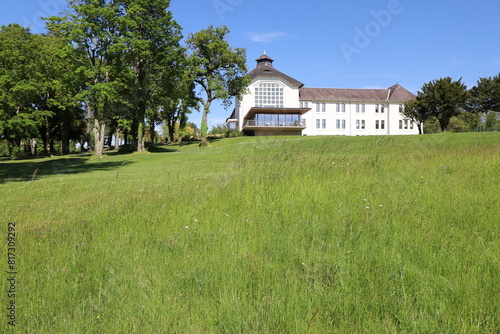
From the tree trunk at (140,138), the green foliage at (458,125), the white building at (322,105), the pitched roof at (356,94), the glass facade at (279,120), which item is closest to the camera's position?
the tree trunk at (140,138)

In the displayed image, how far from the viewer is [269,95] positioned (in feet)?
216

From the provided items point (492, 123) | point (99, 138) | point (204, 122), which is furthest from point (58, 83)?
point (492, 123)

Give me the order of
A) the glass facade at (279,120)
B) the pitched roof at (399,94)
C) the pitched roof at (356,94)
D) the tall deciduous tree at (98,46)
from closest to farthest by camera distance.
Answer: the tall deciduous tree at (98,46) → the glass facade at (279,120) → the pitched roof at (356,94) → the pitched roof at (399,94)

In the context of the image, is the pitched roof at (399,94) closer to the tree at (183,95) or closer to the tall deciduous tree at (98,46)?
the tree at (183,95)

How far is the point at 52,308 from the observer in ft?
10.0

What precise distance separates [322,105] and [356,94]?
9.23 meters

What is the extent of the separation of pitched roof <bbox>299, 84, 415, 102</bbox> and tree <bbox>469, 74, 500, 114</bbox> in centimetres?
1285

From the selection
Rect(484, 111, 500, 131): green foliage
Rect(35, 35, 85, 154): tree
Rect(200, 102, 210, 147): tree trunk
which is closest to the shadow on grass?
Rect(35, 35, 85, 154): tree

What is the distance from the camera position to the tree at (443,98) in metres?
50.7

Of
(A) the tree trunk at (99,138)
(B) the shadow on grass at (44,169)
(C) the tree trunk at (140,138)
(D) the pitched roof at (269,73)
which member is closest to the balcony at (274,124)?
(D) the pitched roof at (269,73)

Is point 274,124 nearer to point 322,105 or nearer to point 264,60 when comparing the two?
point 322,105

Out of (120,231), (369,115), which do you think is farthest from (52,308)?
(369,115)

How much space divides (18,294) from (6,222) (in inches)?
129

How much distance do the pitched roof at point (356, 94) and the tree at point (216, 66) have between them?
954 inches
